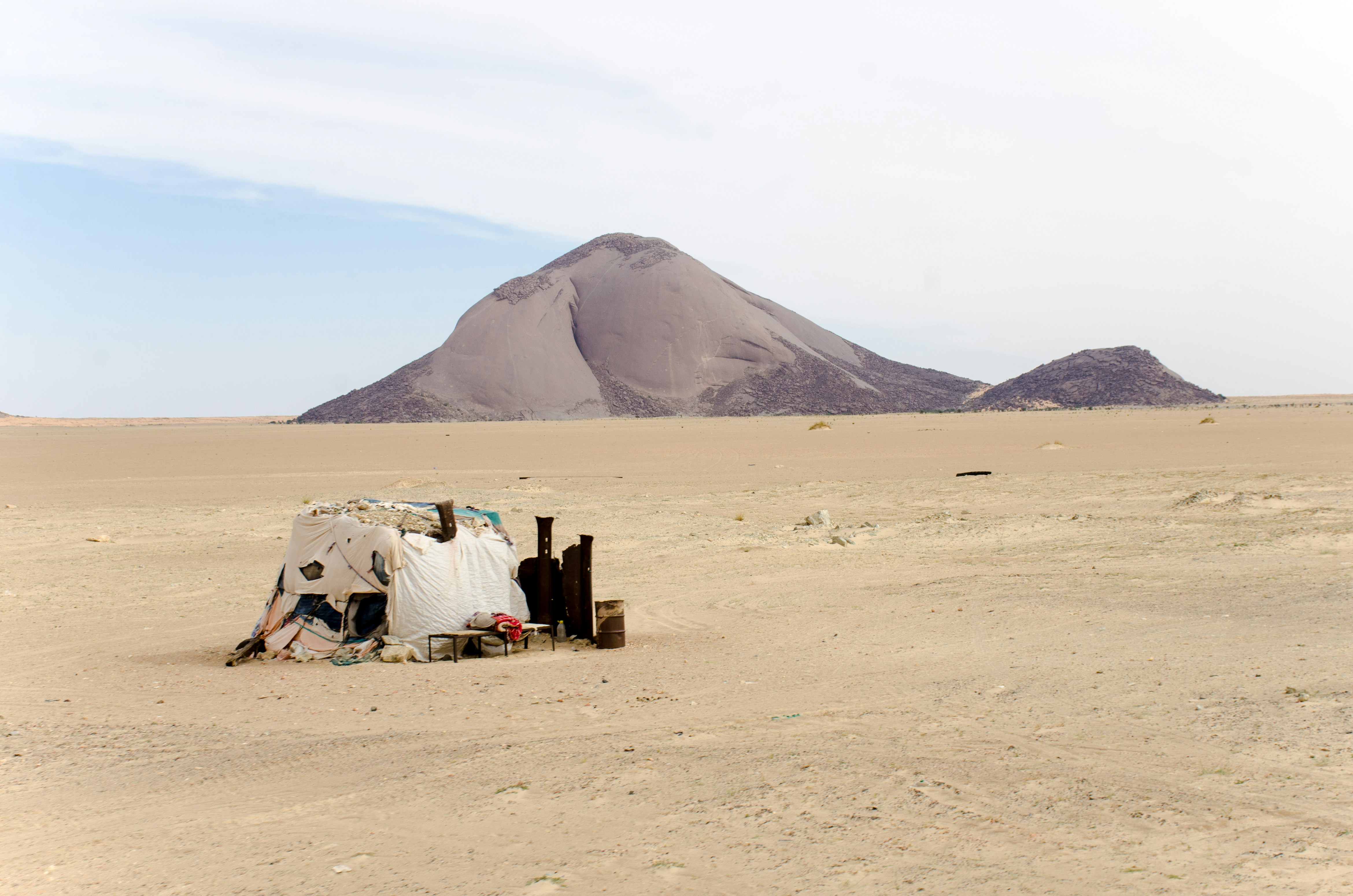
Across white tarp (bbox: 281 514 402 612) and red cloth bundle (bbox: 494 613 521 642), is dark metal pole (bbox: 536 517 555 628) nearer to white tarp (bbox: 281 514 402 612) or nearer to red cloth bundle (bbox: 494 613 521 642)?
red cloth bundle (bbox: 494 613 521 642)

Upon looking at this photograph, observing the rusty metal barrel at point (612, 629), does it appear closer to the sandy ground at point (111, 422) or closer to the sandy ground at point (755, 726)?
the sandy ground at point (755, 726)

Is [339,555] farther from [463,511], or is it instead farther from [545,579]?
[545,579]

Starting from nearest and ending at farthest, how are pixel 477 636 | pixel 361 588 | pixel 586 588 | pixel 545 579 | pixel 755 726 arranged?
pixel 755 726
pixel 477 636
pixel 361 588
pixel 586 588
pixel 545 579

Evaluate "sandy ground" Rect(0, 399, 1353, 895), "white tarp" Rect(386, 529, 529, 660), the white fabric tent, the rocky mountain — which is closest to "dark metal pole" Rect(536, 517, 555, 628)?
"white tarp" Rect(386, 529, 529, 660)

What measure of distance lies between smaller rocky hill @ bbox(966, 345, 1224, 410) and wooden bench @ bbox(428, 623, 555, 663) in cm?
10457

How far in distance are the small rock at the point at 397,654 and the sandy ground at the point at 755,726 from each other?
0.37 metres

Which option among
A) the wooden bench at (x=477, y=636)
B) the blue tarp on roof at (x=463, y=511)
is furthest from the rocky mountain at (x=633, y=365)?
the wooden bench at (x=477, y=636)

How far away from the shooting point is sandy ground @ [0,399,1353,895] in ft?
15.6

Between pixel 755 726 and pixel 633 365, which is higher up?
pixel 633 365

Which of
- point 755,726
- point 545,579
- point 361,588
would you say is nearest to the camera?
point 755,726

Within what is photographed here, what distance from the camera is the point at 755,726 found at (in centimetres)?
696

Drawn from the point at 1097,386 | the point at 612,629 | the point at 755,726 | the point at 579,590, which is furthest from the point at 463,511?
the point at 1097,386

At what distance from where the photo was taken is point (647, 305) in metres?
147

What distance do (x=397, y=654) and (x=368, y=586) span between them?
2.58 feet
